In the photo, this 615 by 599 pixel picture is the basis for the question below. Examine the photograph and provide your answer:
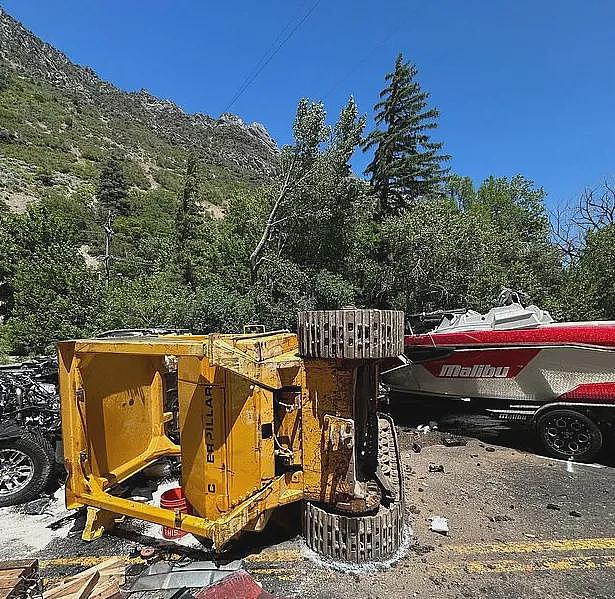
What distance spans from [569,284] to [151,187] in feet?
133

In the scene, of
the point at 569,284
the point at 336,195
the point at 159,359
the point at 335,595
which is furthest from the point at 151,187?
the point at 335,595

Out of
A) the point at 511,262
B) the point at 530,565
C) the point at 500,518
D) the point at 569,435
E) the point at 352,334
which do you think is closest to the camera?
the point at 352,334

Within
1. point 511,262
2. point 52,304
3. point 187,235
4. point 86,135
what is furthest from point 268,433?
point 86,135

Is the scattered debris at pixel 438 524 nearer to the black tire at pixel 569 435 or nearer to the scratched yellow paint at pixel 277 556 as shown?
the scratched yellow paint at pixel 277 556

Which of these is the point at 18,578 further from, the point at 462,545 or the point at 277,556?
the point at 462,545

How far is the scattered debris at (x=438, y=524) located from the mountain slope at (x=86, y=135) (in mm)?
22633

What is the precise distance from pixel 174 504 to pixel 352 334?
225cm

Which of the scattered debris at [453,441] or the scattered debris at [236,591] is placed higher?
the scattered debris at [236,591]

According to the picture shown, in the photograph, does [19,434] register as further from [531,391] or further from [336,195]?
[336,195]

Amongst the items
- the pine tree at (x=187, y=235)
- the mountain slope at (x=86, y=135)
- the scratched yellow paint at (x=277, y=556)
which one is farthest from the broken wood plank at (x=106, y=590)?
the mountain slope at (x=86, y=135)

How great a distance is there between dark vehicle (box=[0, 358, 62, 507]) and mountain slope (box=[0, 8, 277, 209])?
21.2 meters

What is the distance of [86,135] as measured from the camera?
49.1 metres

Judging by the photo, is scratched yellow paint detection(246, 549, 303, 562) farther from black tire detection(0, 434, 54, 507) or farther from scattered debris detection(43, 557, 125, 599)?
black tire detection(0, 434, 54, 507)

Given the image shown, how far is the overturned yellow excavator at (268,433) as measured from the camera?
3363 millimetres
